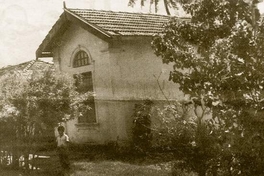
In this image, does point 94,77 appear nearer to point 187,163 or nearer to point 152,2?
point 187,163

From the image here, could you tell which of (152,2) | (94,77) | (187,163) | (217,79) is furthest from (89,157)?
(152,2)

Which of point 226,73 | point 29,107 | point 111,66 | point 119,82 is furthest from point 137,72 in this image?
point 226,73

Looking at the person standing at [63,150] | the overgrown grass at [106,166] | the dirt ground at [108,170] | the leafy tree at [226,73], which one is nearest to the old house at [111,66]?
the overgrown grass at [106,166]

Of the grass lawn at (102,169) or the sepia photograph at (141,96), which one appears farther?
the grass lawn at (102,169)

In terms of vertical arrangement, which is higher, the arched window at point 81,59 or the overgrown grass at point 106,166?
the arched window at point 81,59

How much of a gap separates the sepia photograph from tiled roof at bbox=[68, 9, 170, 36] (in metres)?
0.05

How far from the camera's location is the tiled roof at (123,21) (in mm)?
12680

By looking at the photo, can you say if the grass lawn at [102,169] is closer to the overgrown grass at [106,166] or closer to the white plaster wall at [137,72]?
the overgrown grass at [106,166]

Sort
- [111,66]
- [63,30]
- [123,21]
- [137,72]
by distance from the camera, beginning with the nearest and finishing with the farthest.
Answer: [111,66] → [137,72] → [123,21] → [63,30]

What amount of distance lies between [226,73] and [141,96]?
279 inches

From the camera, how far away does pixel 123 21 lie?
13844mm

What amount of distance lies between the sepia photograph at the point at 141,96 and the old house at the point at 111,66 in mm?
36

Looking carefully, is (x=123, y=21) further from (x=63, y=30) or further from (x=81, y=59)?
(x=63, y=30)

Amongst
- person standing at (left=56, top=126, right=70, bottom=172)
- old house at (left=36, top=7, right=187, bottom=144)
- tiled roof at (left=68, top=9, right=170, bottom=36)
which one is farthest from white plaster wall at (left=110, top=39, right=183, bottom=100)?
person standing at (left=56, top=126, right=70, bottom=172)
